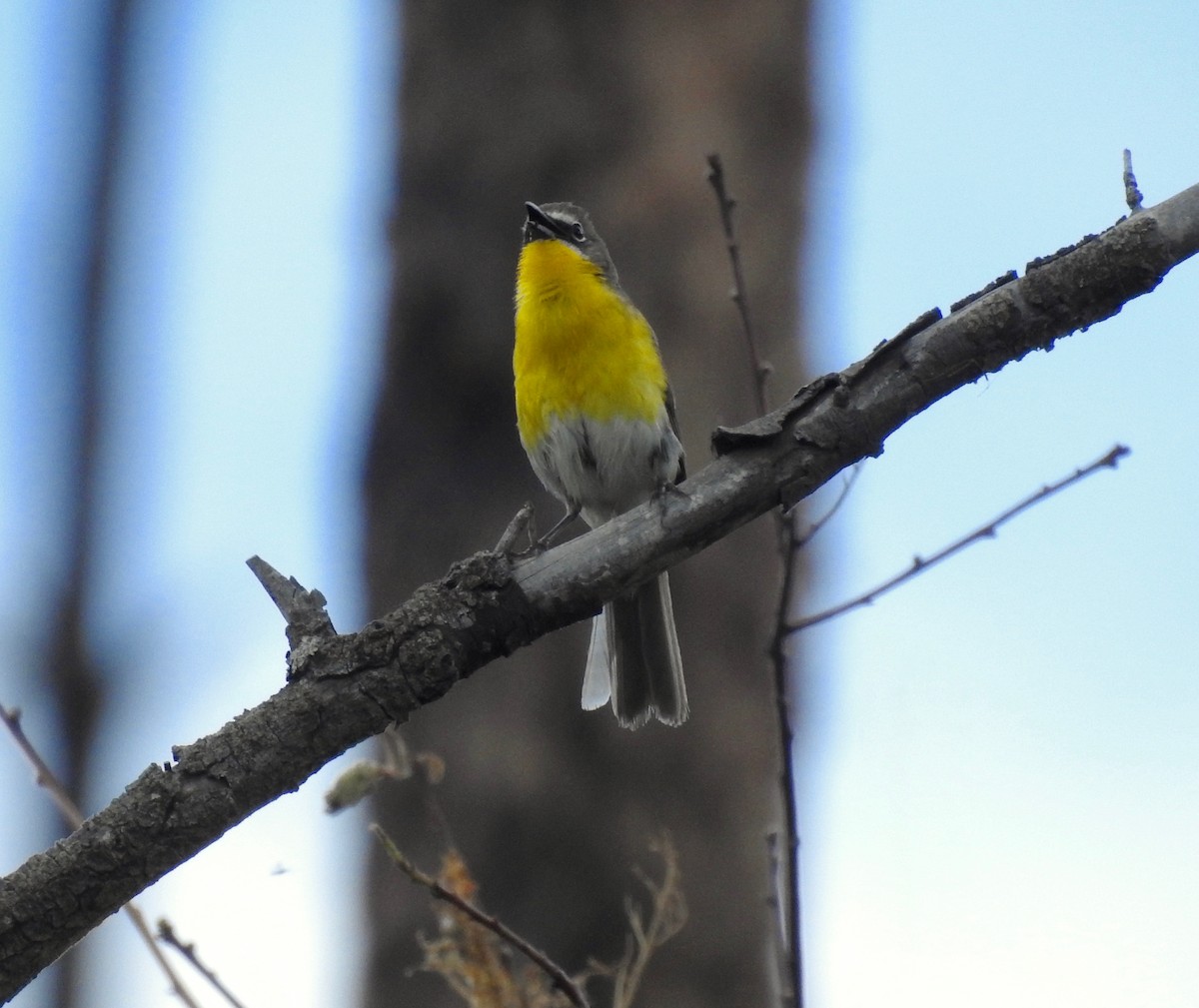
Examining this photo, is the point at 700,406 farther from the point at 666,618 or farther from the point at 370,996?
the point at 370,996

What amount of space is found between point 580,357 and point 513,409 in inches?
37.1

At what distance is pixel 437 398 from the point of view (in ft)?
20.1

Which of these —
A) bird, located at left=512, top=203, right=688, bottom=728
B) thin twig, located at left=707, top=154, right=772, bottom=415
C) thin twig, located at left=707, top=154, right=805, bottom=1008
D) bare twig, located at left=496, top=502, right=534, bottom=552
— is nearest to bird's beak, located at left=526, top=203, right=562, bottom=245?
bird, located at left=512, top=203, right=688, bottom=728

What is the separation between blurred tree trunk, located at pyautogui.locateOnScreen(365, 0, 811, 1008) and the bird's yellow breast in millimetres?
572

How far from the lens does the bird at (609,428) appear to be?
5230 millimetres

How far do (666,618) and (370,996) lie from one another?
6.02 feet

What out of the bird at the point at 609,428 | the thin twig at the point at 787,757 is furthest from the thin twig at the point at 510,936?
the bird at the point at 609,428

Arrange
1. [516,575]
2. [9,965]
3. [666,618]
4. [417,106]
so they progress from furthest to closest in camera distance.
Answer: [417,106]
[666,618]
[516,575]
[9,965]

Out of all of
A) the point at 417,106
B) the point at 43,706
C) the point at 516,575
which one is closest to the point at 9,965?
→ the point at 516,575

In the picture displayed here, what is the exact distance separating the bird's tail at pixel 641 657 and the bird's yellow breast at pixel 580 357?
687mm

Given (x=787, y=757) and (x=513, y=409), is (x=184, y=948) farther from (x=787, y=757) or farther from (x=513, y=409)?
(x=513, y=409)

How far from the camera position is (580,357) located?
17.4 feet

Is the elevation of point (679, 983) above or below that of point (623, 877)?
below

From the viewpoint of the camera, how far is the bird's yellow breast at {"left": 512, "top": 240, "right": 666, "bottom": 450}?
17.2ft
